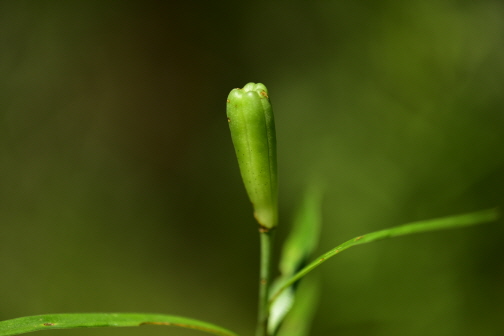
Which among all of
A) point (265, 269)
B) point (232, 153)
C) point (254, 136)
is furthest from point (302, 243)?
point (232, 153)

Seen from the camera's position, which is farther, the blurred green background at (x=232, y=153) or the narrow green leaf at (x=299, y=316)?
the blurred green background at (x=232, y=153)

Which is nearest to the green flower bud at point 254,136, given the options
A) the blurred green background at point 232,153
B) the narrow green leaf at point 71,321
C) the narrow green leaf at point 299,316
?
the narrow green leaf at point 71,321

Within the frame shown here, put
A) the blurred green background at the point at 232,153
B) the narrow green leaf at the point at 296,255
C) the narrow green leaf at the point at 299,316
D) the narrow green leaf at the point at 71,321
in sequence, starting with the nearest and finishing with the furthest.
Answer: the narrow green leaf at the point at 71,321 < the narrow green leaf at the point at 296,255 < the narrow green leaf at the point at 299,316 < the blurred green background at the point at 232,153

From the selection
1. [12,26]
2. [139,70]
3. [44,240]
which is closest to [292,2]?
[139,70]

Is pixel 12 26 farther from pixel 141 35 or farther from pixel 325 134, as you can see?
pixel 325 134

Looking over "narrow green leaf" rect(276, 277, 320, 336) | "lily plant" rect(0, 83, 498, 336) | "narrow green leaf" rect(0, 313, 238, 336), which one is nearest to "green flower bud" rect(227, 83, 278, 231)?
"lily plant" rect(0, 83, 498, 336)

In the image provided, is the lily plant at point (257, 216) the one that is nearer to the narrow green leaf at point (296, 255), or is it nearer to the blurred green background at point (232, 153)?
the narrow green leaf at point (296, 255)
